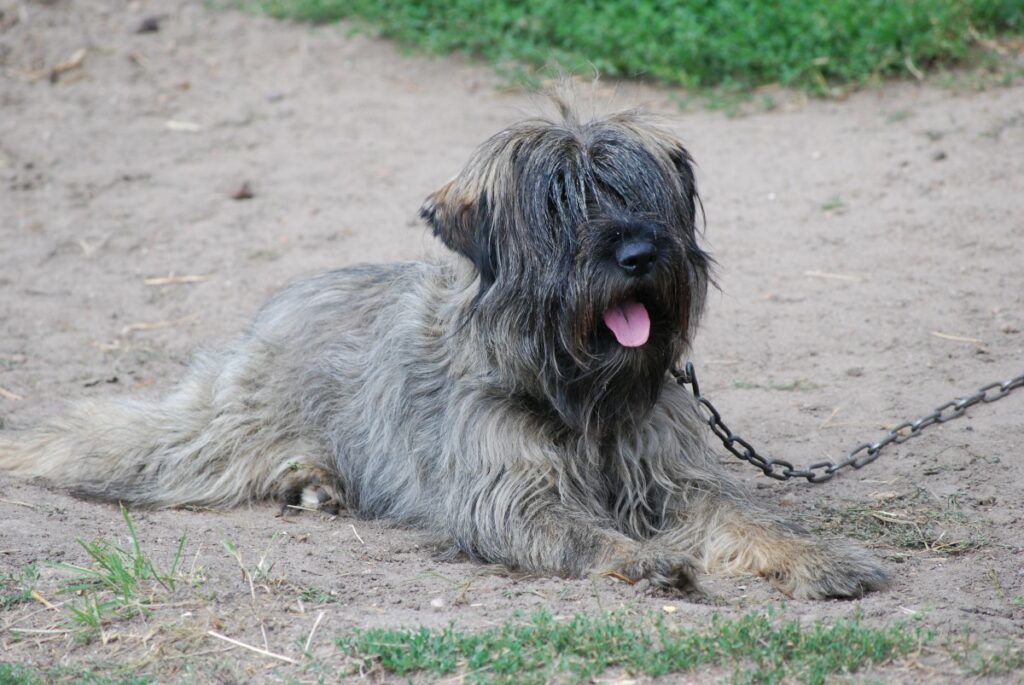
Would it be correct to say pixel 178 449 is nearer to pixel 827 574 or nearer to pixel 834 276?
pixel 827 574

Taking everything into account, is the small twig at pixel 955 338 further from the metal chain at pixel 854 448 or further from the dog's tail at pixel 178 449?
the dog's tail at pixel 178 449

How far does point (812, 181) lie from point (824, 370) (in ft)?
8.28

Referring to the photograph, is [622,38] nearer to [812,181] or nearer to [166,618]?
[812,181]

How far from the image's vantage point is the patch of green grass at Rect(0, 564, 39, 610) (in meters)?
4.72

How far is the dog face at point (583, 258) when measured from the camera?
4.94 meters

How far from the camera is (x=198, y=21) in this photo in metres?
12.8

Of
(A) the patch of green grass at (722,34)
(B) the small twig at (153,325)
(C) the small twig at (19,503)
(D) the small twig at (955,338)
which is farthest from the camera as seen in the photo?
(A) the patch of green grass at (722,34)

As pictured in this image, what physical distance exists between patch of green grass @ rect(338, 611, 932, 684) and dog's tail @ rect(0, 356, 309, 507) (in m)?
2.40

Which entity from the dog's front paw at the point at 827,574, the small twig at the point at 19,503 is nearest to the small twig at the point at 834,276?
the dog's front paw at the point at 827,574

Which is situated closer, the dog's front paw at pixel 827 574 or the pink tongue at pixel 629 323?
the dog's front paw at pixel 827 574

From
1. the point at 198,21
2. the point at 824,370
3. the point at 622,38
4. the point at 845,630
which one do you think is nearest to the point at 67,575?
the point at 845,630

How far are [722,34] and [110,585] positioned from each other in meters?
7.82

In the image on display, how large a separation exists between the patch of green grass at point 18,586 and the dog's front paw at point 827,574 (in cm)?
282

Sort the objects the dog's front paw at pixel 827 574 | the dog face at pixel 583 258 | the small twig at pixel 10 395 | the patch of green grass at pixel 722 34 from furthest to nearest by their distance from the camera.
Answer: the patch of green grass at pixel 722 34 → the small twig at pixel 10 395 → the dog face at pixel 583 258 → the dog's front paw at pixel 827 574
